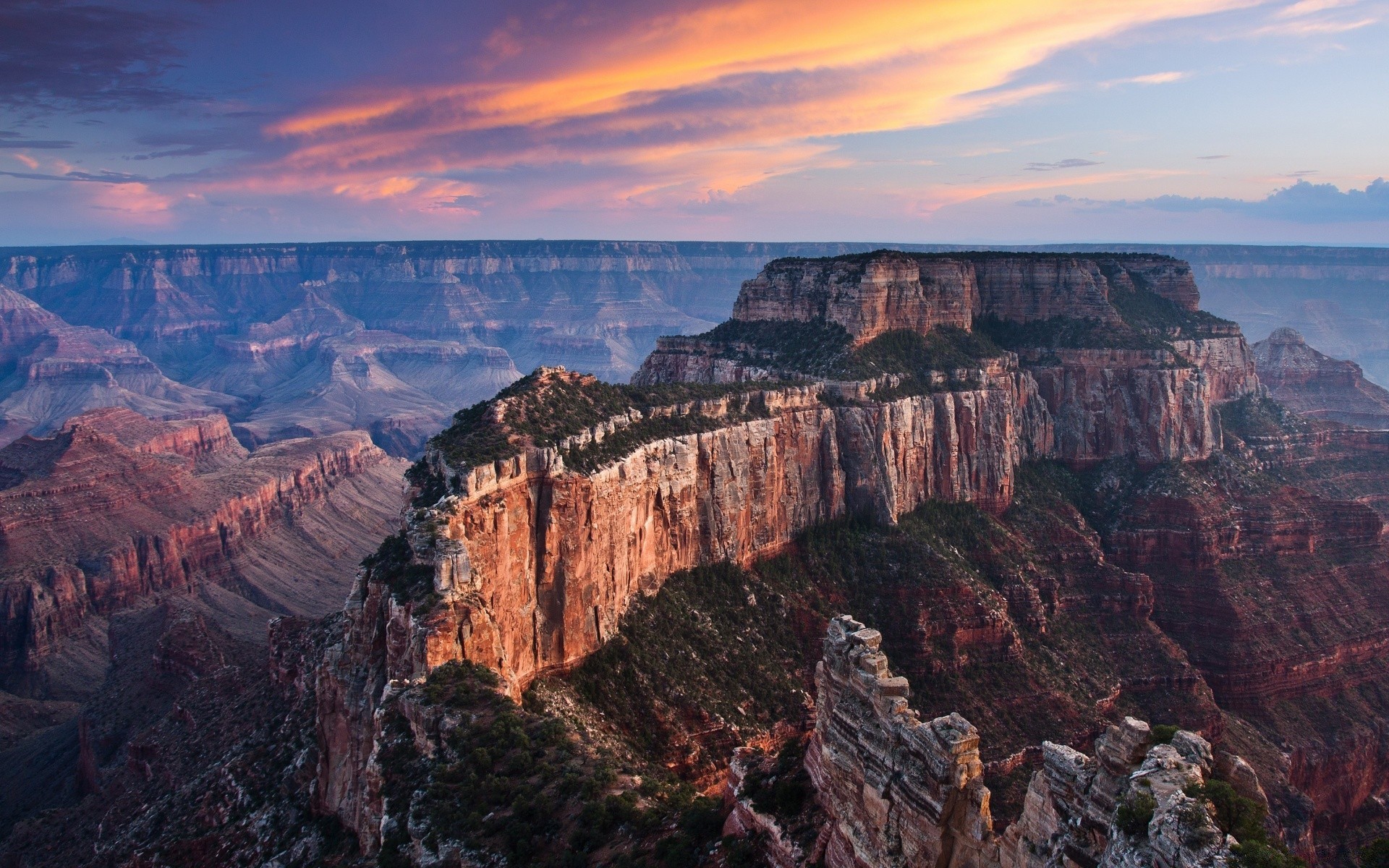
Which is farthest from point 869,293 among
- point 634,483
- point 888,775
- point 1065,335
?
point 888,775

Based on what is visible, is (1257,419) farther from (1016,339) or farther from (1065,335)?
(1016,339)

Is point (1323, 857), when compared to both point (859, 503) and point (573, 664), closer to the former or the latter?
point (859, 503)

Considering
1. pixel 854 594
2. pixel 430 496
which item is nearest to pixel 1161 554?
pixel 854 594

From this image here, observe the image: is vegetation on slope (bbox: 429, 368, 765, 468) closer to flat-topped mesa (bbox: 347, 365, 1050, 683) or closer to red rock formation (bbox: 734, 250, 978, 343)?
flat-topped mesa (bbox: 347, 365, 1050, 683)

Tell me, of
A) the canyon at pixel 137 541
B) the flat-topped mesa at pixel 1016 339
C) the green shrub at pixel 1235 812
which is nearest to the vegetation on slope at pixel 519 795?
the green shrub at pixel 1235 812

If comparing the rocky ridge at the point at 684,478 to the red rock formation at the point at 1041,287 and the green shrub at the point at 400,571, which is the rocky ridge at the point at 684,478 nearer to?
the green shrub at the point at 400,571
